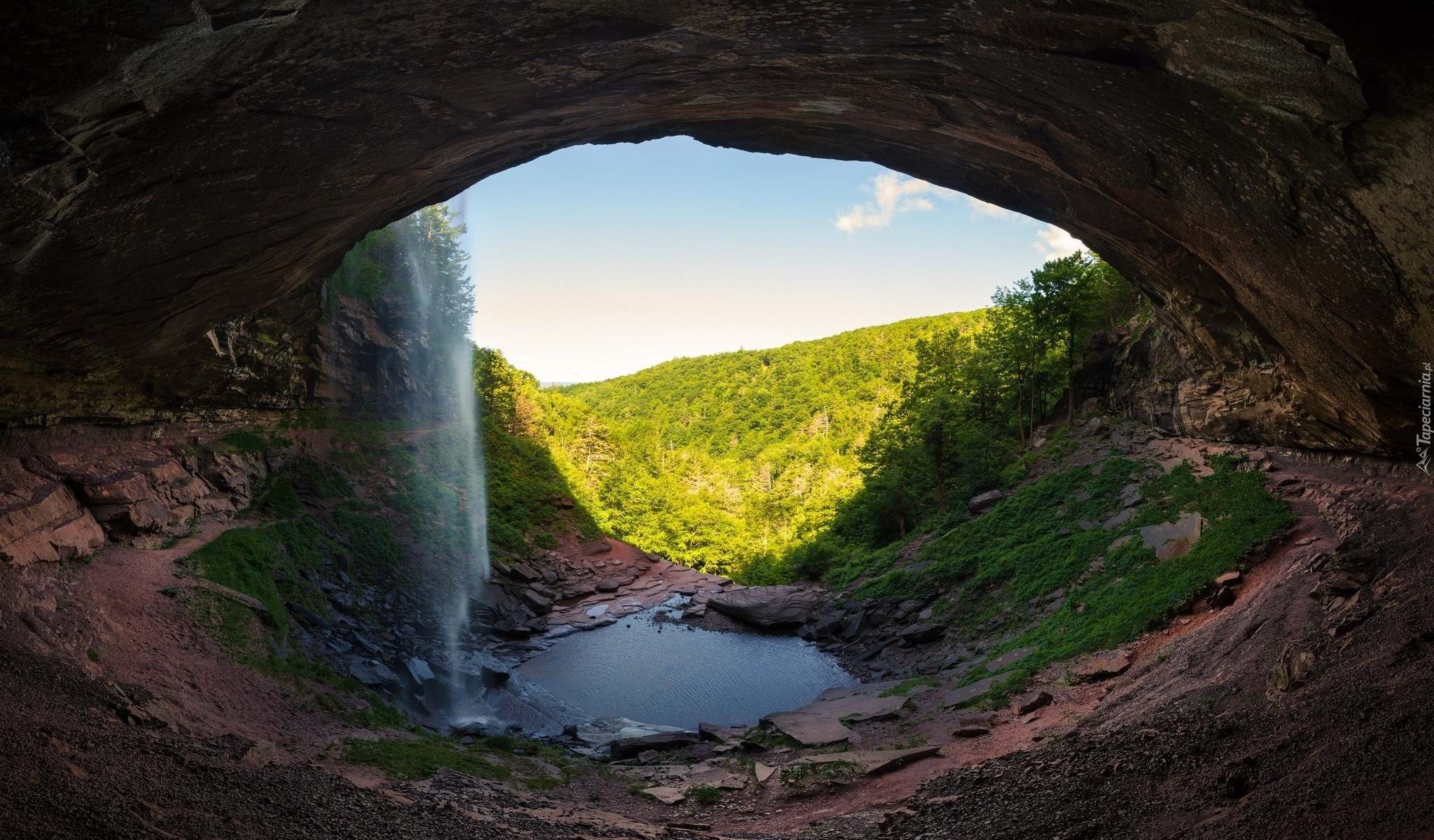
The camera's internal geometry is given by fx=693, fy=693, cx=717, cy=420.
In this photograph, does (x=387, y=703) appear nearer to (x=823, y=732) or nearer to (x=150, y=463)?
(x=150, y=463)

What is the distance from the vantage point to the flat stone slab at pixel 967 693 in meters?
14.8

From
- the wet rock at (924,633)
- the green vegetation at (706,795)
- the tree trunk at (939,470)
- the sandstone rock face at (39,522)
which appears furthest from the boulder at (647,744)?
the tree trunk at (939,470)

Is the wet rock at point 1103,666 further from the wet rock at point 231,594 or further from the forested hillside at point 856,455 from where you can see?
the wet rock at point 231,594

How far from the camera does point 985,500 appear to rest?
2784cm

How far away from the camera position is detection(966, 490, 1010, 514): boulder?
2753 centimetres

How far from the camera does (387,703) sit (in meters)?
14.8

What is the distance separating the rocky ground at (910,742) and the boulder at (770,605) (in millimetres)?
11821

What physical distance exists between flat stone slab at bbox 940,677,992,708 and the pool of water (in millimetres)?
5104

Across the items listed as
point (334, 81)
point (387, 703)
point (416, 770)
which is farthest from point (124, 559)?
point (334, 81)

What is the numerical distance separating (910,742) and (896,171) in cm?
1064

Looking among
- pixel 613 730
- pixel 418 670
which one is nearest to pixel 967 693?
pixel 613 730

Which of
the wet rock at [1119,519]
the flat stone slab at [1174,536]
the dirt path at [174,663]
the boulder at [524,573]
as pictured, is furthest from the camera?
the boulder at [524,573]

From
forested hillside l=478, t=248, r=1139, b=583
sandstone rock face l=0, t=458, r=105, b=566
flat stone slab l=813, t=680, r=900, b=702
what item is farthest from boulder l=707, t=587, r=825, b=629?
sandstone rock face l=0, t=458, r=105, b=566

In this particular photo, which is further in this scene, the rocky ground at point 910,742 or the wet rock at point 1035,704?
the wet rock at point 1035,704
